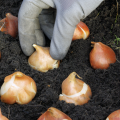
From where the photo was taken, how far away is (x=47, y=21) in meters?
1.40

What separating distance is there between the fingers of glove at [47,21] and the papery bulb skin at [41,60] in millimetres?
215

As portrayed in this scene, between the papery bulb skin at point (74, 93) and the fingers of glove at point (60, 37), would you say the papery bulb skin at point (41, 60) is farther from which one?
the papery bulb skin at point (74, 93)

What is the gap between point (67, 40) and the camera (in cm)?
116

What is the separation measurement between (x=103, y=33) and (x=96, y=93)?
62 centimetres

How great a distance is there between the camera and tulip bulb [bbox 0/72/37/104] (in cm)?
91

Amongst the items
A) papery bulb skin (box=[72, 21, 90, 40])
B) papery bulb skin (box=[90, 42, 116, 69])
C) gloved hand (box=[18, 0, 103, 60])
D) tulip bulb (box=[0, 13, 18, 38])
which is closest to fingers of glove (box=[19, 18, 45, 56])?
gloved hand (box=[18, 0, 103, 60])

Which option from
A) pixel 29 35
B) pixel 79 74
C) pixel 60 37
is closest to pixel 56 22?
pixel 60 37

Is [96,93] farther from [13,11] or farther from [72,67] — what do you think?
[13,11]

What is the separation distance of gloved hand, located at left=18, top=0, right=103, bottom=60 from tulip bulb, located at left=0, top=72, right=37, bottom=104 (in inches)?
12.6

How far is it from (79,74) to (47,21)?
0.50 meters

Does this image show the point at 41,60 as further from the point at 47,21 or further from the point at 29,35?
the point at 47,21

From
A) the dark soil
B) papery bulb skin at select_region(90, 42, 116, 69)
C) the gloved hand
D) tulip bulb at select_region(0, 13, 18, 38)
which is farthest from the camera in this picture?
tulip bulb at select_region(0, 13, 18, 38)

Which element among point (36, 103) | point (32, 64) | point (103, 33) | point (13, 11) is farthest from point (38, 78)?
point (13, 11)

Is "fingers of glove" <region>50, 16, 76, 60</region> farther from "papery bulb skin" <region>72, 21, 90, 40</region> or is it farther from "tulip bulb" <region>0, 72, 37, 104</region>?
"tulip bulb" <region>0, 72, 37, 104</region>
